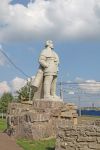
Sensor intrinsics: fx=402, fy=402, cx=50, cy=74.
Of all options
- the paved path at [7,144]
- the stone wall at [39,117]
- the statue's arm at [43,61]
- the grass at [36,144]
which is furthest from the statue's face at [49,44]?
the paved path at [7,144]

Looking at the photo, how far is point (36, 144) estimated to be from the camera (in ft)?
44.4

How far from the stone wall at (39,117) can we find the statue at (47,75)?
21.1 inches

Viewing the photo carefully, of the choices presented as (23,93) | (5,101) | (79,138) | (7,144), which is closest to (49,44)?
(7,144)

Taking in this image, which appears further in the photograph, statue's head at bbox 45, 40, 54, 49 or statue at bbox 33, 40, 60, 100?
statue's head at bbox 45, 40, 54, 49

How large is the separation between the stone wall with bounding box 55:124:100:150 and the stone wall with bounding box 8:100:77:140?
2.51 m

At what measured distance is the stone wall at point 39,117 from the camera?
561 inches

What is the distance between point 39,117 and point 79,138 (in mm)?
3315

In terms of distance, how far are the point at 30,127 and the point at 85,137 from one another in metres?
3.19

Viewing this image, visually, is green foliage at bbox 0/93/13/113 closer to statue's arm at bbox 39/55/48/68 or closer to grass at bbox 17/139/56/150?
statue's arm at bbox 39/55/48/68

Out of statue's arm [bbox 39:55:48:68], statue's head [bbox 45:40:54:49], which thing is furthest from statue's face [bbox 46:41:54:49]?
statue's arm [bbox 39:55:48:68]

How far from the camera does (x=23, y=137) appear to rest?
14320mm

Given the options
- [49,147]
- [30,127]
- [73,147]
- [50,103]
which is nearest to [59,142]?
[73,147]

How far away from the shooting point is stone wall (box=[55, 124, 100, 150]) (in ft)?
37.0

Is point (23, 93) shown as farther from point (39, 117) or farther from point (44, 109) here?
point (39, 117)
